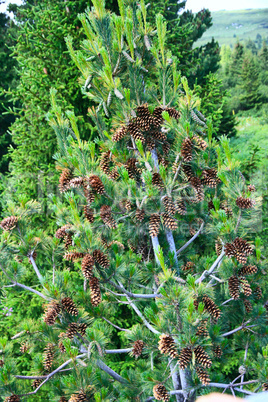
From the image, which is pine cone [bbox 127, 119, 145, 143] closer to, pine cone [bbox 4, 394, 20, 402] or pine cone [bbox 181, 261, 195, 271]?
pine cone [bbox 181, 261, 195, 271]

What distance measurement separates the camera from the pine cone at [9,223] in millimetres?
2307

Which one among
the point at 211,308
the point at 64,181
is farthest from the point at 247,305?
the point at 64,181

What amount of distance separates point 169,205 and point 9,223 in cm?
116

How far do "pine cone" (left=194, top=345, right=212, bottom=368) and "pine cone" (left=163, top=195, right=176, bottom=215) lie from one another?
2.64 feet

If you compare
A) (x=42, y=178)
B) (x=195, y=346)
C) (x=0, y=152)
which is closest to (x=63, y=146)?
(x=195, y=346)

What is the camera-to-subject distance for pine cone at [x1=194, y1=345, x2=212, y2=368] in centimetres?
174

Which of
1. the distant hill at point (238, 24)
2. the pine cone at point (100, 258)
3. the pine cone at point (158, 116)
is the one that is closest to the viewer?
the pine cone at point (100, 258)

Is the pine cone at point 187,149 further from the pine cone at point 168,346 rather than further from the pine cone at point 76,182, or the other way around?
the pine cone at point 168,346

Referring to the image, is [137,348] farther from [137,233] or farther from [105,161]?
[105,161]

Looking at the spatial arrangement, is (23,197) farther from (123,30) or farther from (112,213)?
(123,30)

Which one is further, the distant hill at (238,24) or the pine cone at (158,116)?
the distant hill at (238,24)

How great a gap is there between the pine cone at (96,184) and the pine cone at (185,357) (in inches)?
42.7

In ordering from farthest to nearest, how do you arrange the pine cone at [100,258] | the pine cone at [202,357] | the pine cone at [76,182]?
the pine cone at [76,182] < the pine cone at [100,258] < the pine cone at [202,357]

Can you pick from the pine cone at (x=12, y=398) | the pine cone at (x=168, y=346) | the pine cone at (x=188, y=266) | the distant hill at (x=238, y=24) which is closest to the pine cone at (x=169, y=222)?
the pine cone at (x=168, y=346)
